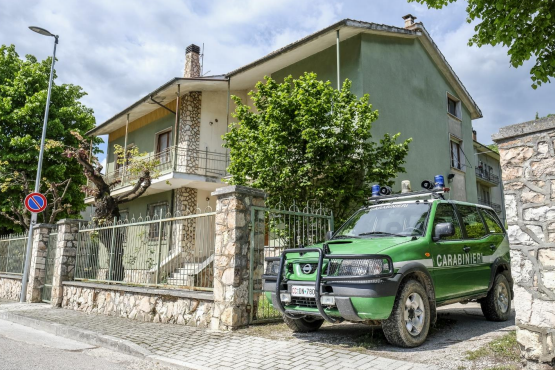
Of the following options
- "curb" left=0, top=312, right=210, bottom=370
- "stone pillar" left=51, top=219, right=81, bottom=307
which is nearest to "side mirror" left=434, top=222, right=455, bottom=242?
"curb" left=0, top=312, right=210, bottom=370

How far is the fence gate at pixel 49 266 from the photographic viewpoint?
12445mm

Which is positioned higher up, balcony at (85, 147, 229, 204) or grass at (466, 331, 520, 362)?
balcony at (85, 147, 229, 204)

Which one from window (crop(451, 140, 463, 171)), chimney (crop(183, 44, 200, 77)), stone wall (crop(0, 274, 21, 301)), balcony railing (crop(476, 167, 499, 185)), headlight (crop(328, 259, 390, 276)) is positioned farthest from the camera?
balcony railing (crop(476, 167, 499, 185))

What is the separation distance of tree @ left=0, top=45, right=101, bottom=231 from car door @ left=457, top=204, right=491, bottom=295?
53.4 feet

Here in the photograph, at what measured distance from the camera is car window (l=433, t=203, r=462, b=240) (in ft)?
20.8

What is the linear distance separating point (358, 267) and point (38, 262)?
10.9 meters

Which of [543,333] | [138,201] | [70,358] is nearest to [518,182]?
[543,333]

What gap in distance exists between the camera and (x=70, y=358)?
589 centimetres

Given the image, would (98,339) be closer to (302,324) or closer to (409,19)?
(302,324)

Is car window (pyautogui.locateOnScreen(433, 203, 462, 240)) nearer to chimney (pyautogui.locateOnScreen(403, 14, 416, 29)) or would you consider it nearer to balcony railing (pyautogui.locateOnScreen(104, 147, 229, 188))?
balcony railing (pyautogui.locateOnScreen(104, 147, 229, 188))

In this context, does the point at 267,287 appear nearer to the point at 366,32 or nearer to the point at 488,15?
the point at 488,15

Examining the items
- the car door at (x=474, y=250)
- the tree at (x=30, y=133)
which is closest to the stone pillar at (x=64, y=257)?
the tree at (x=30, y=133)

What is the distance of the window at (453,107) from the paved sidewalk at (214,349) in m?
16.3

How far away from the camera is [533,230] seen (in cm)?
411
